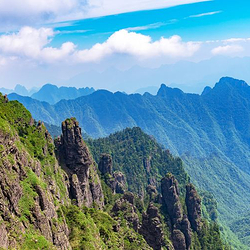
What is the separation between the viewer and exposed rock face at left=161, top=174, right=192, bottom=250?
80.4m

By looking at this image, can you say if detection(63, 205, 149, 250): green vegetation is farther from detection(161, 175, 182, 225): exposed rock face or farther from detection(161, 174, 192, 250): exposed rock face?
detection(161, 175, 182, 225): exposed rock face

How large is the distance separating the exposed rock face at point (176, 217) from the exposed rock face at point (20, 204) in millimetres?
48012

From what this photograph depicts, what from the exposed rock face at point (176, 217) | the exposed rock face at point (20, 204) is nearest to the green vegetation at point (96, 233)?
the exposed rock face at point (20, 204)

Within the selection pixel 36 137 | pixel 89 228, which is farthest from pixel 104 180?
pixel 89 228

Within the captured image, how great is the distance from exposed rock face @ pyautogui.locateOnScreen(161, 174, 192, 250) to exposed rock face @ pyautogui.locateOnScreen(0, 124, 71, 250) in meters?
48.0

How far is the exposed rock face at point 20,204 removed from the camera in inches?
1136

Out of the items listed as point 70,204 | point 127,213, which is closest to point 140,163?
point 127,213

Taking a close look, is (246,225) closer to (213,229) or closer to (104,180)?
(213,229)

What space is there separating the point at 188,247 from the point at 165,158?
113946 millimetres

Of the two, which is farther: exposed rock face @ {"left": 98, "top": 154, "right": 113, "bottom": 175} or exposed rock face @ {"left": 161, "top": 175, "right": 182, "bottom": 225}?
exposed rock face @ {"left": 98, "top": 154, "right": 113, "bottom": 175}

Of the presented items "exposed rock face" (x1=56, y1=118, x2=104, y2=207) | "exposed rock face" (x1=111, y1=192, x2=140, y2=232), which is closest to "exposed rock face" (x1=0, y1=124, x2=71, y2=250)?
"exposed rock face" (x1=56, y1=118, x2=104, y2=207)

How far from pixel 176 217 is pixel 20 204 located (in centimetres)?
6547

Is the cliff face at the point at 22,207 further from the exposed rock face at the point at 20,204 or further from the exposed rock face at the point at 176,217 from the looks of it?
the exposed rock face at the point at 176,217

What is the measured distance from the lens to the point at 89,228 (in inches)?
1826
